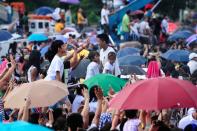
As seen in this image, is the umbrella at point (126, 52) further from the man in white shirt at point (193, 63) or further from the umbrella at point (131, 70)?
the umbrella at point (131, 70)

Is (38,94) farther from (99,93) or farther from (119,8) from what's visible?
(119,8)

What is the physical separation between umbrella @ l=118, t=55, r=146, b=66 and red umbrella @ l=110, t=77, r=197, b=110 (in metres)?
9.27

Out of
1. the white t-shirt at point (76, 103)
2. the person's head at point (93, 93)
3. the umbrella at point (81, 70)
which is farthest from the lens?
the umbrella at point (81, 70)

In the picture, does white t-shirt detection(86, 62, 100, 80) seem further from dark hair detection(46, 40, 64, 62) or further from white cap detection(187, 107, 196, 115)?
white cap detection(187, 107, 196, 115)

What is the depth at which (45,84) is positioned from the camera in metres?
12.3

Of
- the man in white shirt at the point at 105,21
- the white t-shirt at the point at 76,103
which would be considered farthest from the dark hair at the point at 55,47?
the man in white shirt at the point at 105,21

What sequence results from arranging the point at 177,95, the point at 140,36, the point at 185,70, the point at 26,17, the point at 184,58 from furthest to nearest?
the point at 26,17, the point at 140,36, the point at 184,58, the point at 185,70, the point at 177,95

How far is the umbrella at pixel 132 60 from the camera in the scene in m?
20.6

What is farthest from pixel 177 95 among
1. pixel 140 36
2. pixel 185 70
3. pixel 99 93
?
Answer: pixel 140 36

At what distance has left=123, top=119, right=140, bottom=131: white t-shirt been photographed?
11.2 metres

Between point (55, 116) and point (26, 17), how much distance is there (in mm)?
22308

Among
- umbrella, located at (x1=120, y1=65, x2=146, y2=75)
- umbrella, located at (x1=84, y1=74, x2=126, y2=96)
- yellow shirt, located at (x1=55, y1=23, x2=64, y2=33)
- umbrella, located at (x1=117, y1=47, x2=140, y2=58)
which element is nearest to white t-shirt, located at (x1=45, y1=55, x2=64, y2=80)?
umbrella, located at (x1=84, y1=74, x2=126, y2=96)

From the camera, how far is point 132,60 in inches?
819

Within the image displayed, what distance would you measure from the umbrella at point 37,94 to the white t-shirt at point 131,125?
1.27 m
